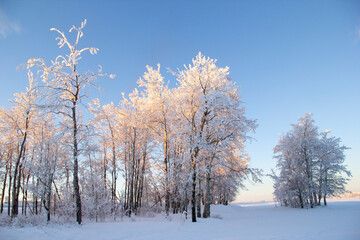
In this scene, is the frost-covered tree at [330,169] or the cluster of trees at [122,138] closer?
the cluster of trees at [122,138]

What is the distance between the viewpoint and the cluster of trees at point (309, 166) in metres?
22.0

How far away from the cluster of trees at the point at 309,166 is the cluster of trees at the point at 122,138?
490 inches

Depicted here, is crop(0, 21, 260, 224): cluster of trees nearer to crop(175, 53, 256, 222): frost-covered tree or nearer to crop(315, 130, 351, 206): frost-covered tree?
crop(175, 53, 256, 222): frost-covered tree

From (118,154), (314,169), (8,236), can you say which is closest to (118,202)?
(118,154)

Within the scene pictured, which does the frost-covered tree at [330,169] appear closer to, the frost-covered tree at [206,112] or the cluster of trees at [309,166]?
the cluster of trees at [309,166]

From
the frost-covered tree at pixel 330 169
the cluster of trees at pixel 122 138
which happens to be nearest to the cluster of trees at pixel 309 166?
the frost-covered tree at pixel 330 169

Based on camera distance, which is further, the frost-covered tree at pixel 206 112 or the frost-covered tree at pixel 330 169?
the frost-covered tree at pixel 330 169

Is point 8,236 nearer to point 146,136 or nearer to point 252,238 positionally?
point 252,238

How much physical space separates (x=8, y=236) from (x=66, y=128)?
4.67 m

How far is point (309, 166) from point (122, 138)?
67.3ft

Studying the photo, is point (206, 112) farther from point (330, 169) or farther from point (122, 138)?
point (330, 169)

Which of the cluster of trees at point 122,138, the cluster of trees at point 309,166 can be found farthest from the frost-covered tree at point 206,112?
the cluster of trees at point 309,166

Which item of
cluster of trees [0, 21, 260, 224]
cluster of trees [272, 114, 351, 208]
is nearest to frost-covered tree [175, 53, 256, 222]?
cluster of trees [0, 21, 260, 224]

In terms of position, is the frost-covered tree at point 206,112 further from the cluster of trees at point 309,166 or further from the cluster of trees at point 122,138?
the cluster of trees at point 309,166
